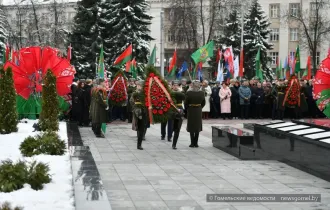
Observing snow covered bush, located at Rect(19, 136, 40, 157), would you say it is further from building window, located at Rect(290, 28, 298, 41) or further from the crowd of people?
building window, located at Rect(290, 28, 298, 41)

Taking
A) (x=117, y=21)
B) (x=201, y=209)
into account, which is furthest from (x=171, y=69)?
(x=201, y=209)

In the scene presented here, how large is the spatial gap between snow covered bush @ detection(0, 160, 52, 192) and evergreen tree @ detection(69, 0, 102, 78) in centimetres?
2855

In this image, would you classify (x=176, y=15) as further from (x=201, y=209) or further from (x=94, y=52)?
(x=201, y=209)

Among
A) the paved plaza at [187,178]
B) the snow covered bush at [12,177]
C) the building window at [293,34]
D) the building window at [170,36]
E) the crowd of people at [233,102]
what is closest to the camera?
the snow covered bush at [12,177]

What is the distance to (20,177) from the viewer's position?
716 cm

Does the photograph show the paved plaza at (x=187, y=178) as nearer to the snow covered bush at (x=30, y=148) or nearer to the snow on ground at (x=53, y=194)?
the snow on ground at (x=53, y=194)

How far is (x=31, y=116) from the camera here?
18.9 meters

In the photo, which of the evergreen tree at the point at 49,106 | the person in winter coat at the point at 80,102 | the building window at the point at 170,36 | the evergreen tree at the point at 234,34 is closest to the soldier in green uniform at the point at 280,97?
the person in winter coat at the point at 80,102

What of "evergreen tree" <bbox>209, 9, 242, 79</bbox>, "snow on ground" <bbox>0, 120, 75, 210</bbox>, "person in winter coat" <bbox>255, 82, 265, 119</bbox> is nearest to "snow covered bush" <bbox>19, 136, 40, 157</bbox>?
"snow on ground" <bbox>0, 120, 75, 210</bbox>

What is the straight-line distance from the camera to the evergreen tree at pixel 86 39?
35906 mm

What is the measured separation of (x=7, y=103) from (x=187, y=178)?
707cm

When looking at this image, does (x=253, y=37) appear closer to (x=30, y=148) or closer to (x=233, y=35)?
(x=233, y=35)

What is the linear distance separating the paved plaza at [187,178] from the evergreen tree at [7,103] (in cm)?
242

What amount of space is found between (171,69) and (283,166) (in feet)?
62.7
